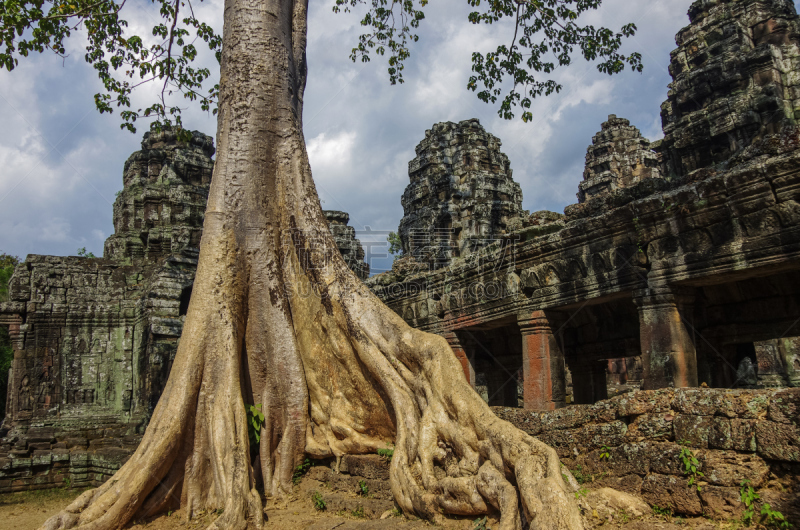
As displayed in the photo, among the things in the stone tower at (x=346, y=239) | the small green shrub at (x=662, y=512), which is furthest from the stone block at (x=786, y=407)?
the stone tower at (x=346, y=239)

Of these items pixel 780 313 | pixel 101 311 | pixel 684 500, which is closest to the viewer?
pixel 684 500

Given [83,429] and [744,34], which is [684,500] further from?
[83,429]

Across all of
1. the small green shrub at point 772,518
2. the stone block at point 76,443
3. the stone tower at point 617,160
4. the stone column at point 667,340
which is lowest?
the stone block at point 76,443

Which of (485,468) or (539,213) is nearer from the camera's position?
(485,468)

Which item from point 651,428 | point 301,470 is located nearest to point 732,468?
point 651,428

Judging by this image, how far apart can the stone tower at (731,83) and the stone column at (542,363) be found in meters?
4.15

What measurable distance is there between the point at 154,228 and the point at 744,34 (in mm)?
12951

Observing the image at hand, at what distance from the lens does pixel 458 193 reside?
1609 cm

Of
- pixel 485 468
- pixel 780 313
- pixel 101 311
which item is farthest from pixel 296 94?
pixel 101 311

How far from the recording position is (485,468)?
10.6ft

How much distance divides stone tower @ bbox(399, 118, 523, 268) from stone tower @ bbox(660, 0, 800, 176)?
6117 mm

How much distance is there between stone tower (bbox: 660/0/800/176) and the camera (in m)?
9.02

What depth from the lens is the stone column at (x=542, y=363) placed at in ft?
24.7

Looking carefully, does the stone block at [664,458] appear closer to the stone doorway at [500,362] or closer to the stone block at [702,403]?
the stone block at [702,403]
